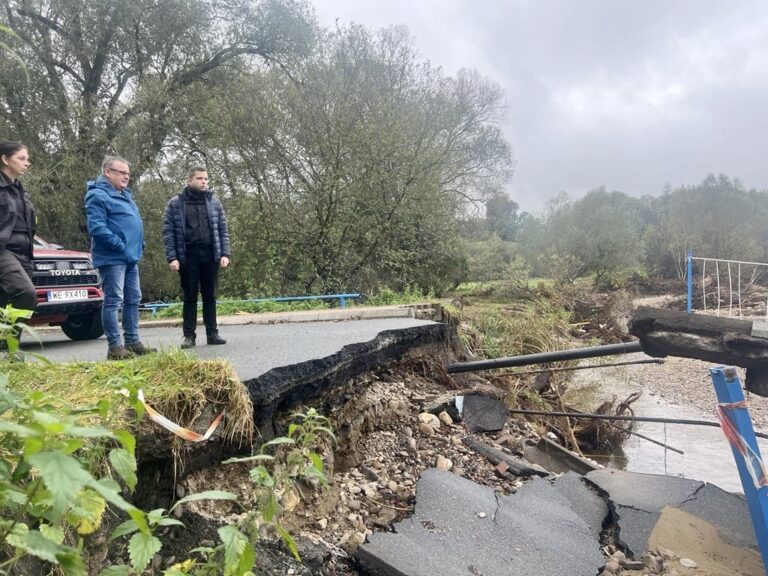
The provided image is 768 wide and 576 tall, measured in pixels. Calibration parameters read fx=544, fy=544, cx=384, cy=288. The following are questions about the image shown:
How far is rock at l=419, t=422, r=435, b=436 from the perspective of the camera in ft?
17.0

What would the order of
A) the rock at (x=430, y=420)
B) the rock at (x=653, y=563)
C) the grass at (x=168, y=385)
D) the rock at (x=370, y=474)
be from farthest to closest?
the rock at (x=430, y=420) < the rock at (x=370, y=474) < the rock at (x=653, y=563) < the grass at (x=168, y=385)

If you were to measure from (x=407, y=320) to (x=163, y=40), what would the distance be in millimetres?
12884

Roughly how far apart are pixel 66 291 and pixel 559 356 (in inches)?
221

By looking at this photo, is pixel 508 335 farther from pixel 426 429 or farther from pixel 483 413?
pixel 426 429

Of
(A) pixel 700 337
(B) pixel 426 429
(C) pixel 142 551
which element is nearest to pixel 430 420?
(B) pixel 426 429

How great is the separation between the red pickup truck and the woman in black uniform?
1.97m

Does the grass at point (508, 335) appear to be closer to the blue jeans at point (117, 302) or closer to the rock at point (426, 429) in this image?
the rock at point (426, 429)

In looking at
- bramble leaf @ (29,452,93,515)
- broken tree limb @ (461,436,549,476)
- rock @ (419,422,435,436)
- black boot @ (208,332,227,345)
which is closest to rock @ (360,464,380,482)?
rock @ (419,422,435,436)

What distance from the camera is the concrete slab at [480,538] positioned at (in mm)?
3104

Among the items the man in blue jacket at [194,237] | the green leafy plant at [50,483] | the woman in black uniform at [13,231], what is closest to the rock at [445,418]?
the man in blue jacket at [194,237]

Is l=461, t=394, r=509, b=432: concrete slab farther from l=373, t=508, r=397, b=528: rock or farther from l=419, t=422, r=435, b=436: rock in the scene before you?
l=373, t=508, r=397, b=528: rock

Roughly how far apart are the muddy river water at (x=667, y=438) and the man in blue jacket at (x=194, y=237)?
18.9 ft

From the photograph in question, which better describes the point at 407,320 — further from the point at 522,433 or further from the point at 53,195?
the point at 53,195

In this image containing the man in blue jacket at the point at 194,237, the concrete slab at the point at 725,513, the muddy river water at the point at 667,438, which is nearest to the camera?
the concrete slab at the point at 725,513
